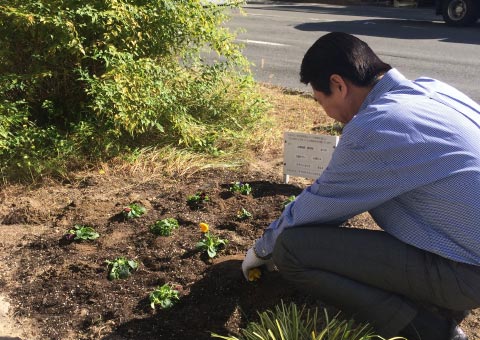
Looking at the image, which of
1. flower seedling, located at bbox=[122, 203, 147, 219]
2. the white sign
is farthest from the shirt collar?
flower seedling, located at bbox=[122, 203, 147, 219]

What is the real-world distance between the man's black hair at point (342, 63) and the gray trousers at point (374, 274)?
0.59m

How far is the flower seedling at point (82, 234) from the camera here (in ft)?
10.9

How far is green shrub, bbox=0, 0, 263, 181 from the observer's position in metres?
4.12

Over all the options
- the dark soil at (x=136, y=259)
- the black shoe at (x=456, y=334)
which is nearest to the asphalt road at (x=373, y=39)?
the dark soil at (x=136, y=259)

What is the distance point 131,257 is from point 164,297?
0.47m

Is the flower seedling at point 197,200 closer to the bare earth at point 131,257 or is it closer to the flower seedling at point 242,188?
the bare earth at point 131,257

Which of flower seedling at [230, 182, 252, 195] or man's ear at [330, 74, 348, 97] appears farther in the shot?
flower seedling at [230, 182, 252, 195]

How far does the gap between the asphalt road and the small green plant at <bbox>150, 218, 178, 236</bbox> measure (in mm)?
2843

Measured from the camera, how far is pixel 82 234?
334 centimetres

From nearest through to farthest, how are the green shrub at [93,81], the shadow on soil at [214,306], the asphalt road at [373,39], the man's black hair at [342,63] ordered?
the man's black hair at [342,63], the shadow on soil at [214,306], the green shrub at [93,81], the asphalt road at [373,39]

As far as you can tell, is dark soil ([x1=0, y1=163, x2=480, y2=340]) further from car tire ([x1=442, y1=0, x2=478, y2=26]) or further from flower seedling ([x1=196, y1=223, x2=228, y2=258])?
car tire ([x1=442, y1=0, x2=478, y2=26])

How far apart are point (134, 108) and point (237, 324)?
2.08 metres

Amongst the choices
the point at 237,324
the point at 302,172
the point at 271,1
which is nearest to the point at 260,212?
the point at 302,172

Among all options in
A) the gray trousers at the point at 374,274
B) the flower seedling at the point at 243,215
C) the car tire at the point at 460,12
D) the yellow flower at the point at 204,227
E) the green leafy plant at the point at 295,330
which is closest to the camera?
the green leafy plant at the point at 295,330
